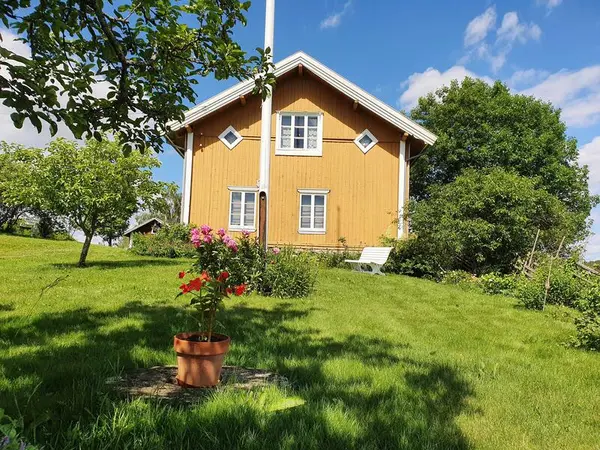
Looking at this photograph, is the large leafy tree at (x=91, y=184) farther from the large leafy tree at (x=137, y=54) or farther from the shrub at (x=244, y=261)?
the large leafy tree at (x=137, y=54)

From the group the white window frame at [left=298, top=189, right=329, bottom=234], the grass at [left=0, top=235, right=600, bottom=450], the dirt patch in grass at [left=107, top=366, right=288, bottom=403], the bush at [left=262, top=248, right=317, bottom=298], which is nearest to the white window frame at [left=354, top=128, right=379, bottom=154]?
the white window frame at [left=298, top=189, right=329, bottom=234]

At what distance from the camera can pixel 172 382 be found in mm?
3697

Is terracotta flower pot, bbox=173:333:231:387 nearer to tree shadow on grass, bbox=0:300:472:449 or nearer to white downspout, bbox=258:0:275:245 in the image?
tree shadow on grass, bbox=0:300:472:449

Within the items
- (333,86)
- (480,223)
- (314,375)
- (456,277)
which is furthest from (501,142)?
(314,375)

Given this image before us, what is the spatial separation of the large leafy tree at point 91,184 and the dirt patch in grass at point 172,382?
370 inches

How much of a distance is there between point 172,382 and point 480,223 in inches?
507

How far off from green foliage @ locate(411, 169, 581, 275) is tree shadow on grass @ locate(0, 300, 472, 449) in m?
9.82

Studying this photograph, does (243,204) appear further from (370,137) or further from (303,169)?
(370,137)

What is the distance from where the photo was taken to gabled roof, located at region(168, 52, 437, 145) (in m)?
18.0

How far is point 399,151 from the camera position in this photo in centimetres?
1873

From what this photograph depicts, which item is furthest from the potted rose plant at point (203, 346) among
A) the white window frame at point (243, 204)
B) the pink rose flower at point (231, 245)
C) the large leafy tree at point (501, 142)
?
the large leafy tree at point (501, 142)

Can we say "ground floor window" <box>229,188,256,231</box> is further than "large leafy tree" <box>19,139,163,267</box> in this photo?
Yes

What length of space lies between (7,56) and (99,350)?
3181 millimetres

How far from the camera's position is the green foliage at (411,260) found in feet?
51.1
